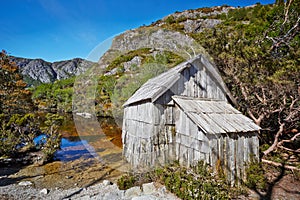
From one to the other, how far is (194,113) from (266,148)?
5.28 metres

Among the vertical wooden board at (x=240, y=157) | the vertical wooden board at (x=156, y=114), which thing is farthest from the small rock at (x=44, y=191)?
the vertical wooden board at (x=240, y=157)

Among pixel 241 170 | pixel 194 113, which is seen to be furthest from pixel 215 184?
pixel 194 113

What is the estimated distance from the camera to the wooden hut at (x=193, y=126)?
20.4ft

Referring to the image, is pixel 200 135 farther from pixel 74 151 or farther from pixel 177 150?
pixel 74 151

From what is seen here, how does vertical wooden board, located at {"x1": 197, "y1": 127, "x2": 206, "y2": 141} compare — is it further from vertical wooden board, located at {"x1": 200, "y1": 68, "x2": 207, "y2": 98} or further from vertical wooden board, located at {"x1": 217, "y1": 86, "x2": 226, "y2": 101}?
vertical wooden board, located at {"x1": 217, "y1": 86, "x2": 226, "y2": 101}

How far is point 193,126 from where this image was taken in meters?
6.58

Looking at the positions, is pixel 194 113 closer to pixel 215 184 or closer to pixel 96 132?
pixel 215 184

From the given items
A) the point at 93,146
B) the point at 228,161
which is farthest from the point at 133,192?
the point at 93,146

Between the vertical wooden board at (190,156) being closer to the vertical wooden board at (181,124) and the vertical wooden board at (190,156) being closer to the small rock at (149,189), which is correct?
the vertical wooden board at (181,124)

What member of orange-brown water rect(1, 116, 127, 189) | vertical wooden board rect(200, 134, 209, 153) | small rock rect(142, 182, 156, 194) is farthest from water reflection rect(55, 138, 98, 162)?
vertical wooden board rect(200, 134, 209, 153)

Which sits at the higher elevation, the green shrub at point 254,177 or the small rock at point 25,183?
the green shrub at point 254,177

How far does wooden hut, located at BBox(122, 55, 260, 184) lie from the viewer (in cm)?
622

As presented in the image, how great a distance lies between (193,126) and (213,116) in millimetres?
1054

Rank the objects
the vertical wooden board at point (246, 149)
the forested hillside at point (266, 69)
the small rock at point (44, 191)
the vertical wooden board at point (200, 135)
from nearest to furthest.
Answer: the vertical wooden board at point (200, 135), the vertical wooden board at point (246, 149), the forested hillside at point (266, 69), the small rock at point (44, 191)
